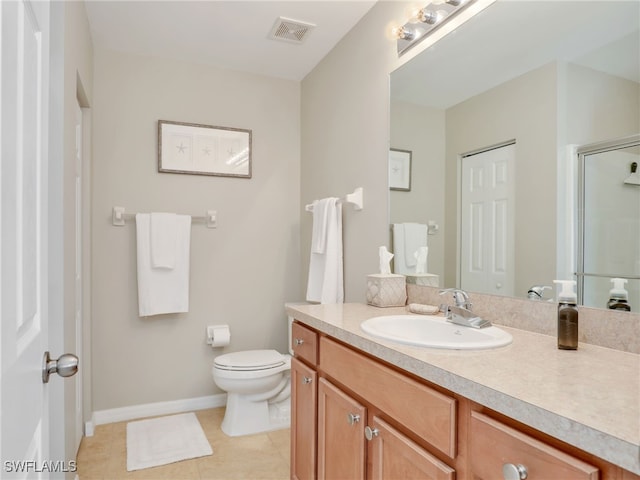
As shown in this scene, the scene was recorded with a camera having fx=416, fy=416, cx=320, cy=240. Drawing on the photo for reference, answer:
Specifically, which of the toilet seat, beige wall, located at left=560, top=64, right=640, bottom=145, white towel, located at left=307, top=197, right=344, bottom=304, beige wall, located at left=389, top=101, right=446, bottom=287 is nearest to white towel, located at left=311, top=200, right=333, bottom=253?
white towel, located at left=307, top=197, right=344, bottom=304

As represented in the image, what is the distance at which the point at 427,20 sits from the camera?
5.84 feet

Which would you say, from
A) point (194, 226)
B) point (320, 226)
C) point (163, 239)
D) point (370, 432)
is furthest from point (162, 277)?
point (370, 432)

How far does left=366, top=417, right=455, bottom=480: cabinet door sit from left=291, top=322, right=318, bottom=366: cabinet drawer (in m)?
0.43

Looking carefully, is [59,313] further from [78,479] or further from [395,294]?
[395,294]

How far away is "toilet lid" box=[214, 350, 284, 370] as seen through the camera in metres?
2.49

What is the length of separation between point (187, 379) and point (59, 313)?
156cm

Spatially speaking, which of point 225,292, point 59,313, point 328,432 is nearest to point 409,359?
point 328,432

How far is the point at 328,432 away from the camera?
1.52m

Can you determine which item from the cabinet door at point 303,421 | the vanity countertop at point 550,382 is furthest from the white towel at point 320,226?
the vanity countertop at point 550,382

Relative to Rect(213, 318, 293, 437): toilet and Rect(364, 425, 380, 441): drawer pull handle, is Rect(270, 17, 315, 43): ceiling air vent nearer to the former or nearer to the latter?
Rect(213, 318, 293, 437): toilet

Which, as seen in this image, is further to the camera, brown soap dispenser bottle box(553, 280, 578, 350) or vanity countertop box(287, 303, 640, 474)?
brown soap dispenser bottle box(553, 280, 578, 350)

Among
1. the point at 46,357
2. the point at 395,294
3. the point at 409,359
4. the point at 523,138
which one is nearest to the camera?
the point at 46,357

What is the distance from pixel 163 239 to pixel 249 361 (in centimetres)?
96

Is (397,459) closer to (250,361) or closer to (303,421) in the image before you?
(303,421)
